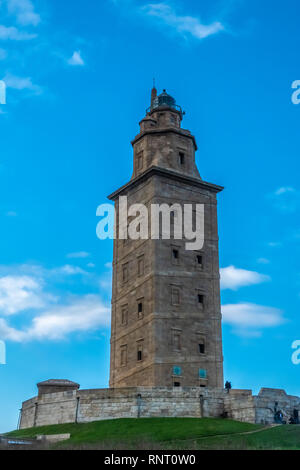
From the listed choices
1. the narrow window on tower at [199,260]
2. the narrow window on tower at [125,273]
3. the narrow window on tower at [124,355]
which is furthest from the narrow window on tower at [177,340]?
the narrow window on tower at [125,273]

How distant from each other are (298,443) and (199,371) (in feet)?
57.9

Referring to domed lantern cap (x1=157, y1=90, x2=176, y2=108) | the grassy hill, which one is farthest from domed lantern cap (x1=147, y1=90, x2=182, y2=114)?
the grassy hill

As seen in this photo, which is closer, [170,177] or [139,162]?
[170,177]

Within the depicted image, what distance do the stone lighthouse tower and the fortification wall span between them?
5097mm

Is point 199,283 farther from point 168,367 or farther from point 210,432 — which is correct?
point 210,432

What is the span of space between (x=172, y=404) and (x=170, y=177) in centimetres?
2174

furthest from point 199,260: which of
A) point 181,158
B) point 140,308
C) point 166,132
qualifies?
point 166,132

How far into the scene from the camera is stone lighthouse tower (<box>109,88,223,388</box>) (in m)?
49.1

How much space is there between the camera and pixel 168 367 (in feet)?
158

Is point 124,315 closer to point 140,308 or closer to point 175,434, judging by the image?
point 140,308

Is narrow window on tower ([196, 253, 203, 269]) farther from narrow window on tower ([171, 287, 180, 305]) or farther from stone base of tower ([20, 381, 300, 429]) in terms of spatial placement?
stone base of tower ([20, 381, 300, 429])

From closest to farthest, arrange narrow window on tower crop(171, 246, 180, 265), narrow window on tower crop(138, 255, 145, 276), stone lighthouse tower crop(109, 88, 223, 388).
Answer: stone lighthouse tower crop(109, 88, 223, 388) → narrow window on tower crop(171, 246, 180, 265) → narrow window on tower crop(138, 255, 145, 276)

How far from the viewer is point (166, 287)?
50.8 meters
